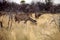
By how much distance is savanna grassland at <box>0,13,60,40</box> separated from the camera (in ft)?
4.49

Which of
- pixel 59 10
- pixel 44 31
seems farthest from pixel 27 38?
pixel 59 10

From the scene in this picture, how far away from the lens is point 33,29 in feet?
4.58

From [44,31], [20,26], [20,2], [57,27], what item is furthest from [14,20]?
[57,27]

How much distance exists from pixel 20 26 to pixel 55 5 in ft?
1.39

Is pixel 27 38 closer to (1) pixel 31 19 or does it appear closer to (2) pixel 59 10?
(1) pixel 31 19

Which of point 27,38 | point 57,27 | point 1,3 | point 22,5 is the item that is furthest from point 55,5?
point 1,3

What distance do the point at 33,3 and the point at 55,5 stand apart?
226 mm

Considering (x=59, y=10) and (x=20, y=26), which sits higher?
(x=59, y=10)

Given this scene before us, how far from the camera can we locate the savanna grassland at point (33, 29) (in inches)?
53.8

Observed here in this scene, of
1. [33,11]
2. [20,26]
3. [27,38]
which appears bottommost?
[27,38]

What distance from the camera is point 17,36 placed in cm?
141

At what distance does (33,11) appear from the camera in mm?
1396

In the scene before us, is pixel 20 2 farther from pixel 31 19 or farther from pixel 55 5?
pixel 55 5

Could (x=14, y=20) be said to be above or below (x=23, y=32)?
above
